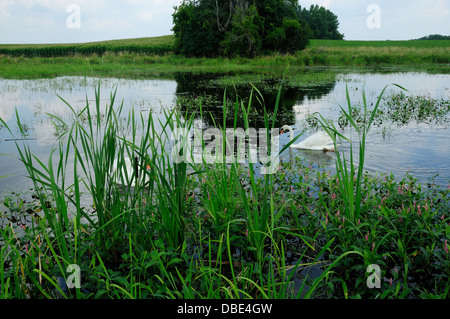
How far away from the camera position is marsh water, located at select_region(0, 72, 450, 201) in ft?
21.2

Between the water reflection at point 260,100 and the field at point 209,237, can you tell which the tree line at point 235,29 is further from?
the field at point 209,237

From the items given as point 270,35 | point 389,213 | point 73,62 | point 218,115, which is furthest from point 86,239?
point 270,35

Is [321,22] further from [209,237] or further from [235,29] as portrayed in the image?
[209,237]

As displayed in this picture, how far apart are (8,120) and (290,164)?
8.76 meters

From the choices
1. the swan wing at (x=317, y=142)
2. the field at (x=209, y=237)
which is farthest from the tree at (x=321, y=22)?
the field at (x=209, y=237)

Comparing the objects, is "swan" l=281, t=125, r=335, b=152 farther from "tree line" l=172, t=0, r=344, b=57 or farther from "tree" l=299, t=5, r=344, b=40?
"tree" l=299, t=5, r=344, b=40

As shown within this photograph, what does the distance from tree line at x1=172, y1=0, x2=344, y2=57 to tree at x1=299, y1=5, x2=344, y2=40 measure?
39.5 m

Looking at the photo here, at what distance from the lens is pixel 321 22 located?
80.6 m

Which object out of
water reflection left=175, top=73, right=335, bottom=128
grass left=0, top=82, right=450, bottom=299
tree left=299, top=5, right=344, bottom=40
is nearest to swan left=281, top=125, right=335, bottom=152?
water reflection left=175, top=73, right=335, bottom=128

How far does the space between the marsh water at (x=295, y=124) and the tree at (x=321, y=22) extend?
6547cm

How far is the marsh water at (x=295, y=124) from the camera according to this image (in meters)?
6.45

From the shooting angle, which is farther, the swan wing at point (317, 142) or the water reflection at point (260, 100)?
the water reflection at point (260, 100)

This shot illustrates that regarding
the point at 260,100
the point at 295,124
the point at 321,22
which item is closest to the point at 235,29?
the point at 260,100
